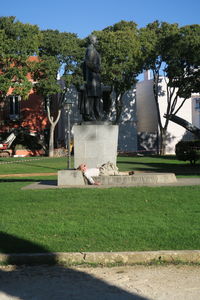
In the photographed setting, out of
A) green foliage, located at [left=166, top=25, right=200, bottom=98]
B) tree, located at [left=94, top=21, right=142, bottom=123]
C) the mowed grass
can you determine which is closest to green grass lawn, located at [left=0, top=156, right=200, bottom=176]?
the mowed grass

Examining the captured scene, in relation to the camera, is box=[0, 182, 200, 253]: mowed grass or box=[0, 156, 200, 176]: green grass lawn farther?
box=[0, 156, 200, 176]: green grass lawn

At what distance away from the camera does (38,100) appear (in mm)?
42906

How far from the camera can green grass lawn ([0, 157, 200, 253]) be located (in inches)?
235

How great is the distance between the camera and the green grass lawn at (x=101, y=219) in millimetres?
5980

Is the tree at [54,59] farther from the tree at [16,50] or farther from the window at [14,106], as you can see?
the window at [14,106]

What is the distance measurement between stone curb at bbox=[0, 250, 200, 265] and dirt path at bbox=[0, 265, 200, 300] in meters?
0.16

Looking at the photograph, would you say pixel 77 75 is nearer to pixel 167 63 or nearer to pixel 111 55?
pixel 111 55

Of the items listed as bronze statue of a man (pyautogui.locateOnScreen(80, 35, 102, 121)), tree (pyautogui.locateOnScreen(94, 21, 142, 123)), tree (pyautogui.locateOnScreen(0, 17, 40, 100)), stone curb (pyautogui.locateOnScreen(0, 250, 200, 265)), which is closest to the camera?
stone curb (pyautogui.locateOnScreen(0, 250, 200, 265))

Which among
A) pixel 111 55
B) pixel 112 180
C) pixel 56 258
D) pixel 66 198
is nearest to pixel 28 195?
pixel 66 198

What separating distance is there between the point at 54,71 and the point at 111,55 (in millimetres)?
4895

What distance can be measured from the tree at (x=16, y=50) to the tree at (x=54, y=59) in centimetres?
168

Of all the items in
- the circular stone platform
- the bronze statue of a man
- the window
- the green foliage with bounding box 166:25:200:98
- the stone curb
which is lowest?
the stone curb

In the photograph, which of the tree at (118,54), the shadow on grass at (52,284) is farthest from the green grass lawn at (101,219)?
the tree at (118,54)

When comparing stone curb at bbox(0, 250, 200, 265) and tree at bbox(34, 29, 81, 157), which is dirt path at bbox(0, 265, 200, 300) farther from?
tree at bbox(34, 29, 81, 157)
